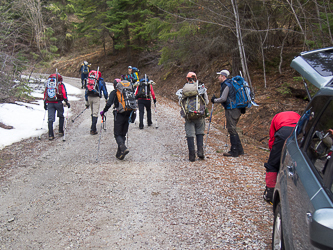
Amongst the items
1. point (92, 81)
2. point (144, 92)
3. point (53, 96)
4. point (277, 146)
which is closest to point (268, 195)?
point (277, 146)

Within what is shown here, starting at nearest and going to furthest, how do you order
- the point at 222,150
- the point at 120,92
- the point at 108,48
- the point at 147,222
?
the point at 147,222 < the point at 120,92 < the point at 222,150 < the point at 108,48

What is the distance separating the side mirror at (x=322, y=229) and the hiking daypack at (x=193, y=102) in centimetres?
539

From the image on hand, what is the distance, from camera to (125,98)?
25.1ft

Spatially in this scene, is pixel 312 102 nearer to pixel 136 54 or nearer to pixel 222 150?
pixel 222 150

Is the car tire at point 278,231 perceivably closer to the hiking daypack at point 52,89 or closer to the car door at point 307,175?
the car door at point 307,175

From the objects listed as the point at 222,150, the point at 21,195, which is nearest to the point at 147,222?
the point at 21,195

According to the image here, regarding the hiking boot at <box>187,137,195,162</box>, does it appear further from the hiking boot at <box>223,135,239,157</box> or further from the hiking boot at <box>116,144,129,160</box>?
the hiking boot at <box>116,144,129,160</box>

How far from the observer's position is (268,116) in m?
12.2

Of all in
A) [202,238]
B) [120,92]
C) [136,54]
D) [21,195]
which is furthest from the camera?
[136,54]

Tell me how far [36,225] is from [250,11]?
1331cm

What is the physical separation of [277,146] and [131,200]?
112 inches

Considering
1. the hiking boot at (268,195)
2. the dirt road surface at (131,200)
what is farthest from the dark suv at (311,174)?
the hiking boot at (268,195)

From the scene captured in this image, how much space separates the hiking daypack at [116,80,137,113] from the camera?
7.66m

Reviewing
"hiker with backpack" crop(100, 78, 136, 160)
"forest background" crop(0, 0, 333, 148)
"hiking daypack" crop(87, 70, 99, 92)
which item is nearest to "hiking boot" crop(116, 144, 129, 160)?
"hiker with backpack" crop(100, 78, 136, 160)
